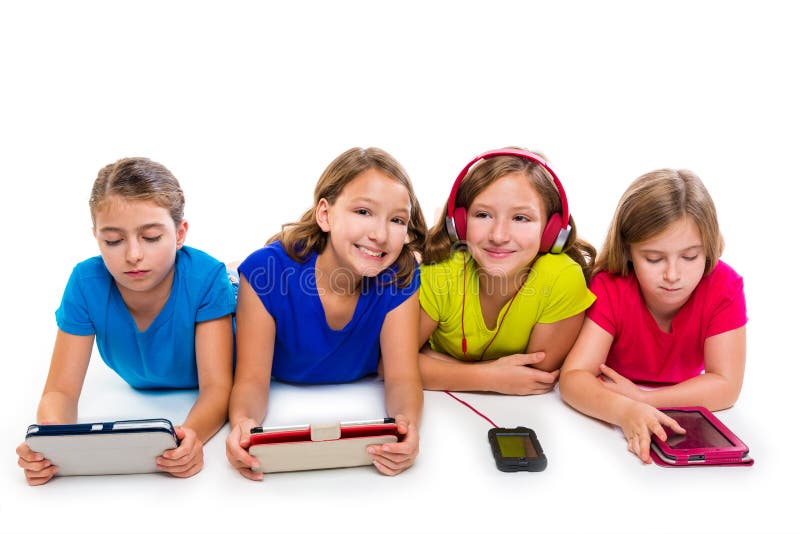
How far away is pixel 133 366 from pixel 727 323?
1.94 meters

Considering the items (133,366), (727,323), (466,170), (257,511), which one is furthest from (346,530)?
(727,323)

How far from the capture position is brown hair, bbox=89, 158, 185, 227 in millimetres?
1942

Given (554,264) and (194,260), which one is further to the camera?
(554,264)

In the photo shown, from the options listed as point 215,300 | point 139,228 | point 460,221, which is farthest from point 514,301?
point 139,228

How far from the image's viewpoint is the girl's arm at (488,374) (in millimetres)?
2348

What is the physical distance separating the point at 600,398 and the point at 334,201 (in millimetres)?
1031

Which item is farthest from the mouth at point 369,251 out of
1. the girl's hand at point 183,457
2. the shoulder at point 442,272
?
the girl's hand at point 183,457

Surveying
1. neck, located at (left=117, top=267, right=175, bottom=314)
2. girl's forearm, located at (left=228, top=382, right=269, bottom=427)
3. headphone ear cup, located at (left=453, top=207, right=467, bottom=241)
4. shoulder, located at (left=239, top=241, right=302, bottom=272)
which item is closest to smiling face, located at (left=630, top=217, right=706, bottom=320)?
headphone ear cup, located at (left=453, top=207, right=467, bottom=241)

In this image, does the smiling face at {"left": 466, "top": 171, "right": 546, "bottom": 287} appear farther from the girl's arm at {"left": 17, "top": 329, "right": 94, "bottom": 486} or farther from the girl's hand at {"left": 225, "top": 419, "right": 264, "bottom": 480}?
the girl's arm at {"left": 17, "top": 329, "right": 94, "bottom": 486}

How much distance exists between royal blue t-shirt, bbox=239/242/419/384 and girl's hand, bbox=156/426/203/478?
493 mm

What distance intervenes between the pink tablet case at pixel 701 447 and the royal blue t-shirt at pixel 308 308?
89 cm

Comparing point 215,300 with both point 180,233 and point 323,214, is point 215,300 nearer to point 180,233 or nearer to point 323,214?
point 180,233

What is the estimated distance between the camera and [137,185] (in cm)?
195

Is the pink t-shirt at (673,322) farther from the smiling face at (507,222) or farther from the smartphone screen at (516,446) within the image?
the smartphone screen at (516,446)
